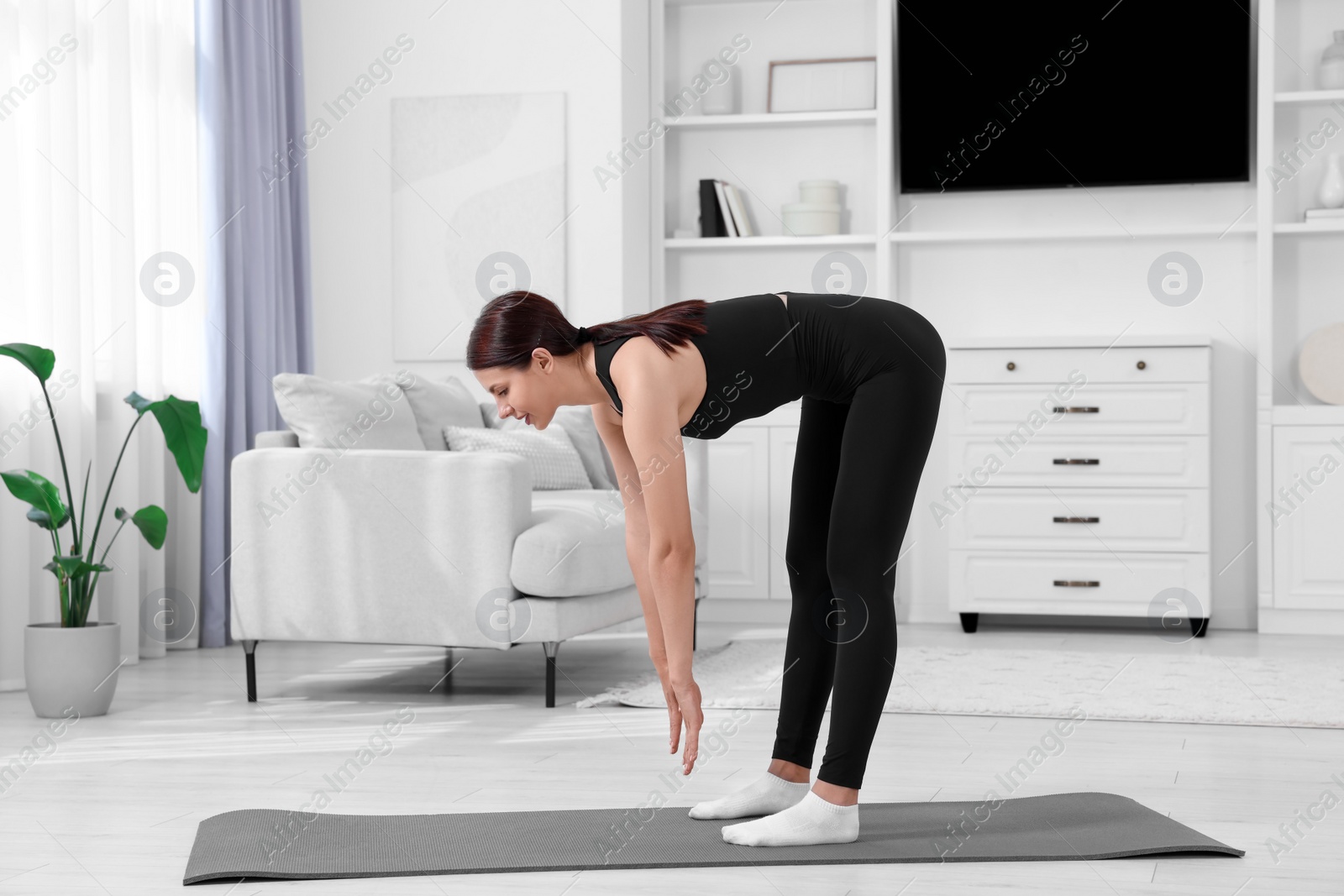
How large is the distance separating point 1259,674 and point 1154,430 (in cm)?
Result: 102

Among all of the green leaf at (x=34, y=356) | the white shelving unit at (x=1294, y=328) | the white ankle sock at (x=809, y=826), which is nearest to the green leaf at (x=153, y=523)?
the green leaf at (x=34, y=356)

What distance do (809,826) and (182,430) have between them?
74.7 inches

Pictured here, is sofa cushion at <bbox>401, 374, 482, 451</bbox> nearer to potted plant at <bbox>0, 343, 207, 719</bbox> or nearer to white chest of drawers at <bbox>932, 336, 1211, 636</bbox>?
potted plant at <bbox>0, 343, 207, 719</bbox>

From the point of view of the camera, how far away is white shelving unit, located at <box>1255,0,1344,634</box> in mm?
4312

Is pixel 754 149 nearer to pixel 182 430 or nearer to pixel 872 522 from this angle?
pixel 182 430

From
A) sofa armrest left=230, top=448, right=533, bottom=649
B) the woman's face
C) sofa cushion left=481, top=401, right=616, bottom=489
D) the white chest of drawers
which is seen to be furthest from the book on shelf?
the woman's face

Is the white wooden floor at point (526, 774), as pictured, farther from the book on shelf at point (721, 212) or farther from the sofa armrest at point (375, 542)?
the book on shelf at point (721, 212)

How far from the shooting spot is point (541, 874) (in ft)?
5.93

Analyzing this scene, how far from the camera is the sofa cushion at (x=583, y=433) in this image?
13.4 ft

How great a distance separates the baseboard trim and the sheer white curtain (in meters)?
3.35

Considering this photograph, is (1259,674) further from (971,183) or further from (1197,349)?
(971,183)

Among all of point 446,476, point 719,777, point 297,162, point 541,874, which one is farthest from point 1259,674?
point 297,162

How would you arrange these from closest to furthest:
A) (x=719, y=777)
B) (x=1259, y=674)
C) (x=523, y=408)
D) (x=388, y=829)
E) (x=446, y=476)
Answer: (x=523, y=408)
(x=388, y=829)
(x=719, y=777)
(x=446, y=476)
(x=1259, y=674)

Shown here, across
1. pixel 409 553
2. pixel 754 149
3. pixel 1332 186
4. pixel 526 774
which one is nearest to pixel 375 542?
pixel 409 553
